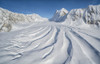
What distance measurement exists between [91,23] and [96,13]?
4.16 ft

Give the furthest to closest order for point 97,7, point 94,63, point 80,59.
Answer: point 97,7 < point 80,59 < point 94,63

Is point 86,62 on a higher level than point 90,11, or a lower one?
lower

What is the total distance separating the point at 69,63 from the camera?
1023 mm

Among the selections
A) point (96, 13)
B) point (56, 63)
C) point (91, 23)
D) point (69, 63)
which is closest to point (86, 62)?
point (69, 63)

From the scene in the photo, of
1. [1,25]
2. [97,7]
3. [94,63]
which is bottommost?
[94,63]

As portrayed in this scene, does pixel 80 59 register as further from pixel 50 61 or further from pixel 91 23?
pixel 91 23

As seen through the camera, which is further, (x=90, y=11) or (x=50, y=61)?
(x=90, y=11)

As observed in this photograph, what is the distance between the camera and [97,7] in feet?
20.5

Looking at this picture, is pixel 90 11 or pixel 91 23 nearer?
pixel 91 23

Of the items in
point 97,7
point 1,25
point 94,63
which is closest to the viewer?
point 94,63

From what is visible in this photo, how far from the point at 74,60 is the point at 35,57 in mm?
782

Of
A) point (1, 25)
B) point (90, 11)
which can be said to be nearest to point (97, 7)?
point (90, 11)

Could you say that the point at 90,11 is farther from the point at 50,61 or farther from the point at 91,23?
the point at 50,61

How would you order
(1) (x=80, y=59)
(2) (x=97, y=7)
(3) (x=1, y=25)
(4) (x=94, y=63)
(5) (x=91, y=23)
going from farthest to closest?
(2) (x=97, y=7), (5) (x=91, y=23), (3) (x=1, y=25), (1) (x=80, y=59), (4) (x=94, y=63)
